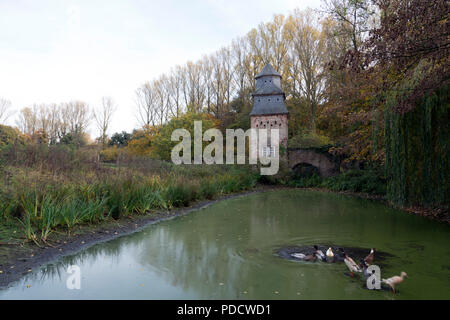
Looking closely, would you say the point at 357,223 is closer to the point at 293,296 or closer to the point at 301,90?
the point at 293,296

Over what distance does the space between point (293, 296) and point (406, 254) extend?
2639 mm

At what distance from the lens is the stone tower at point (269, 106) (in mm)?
23875

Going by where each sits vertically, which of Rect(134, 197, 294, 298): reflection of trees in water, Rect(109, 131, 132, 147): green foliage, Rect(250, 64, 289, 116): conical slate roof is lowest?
Rect(134, 197, 294, 298): reflection of trees in water

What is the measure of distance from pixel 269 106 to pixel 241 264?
68.4 ft

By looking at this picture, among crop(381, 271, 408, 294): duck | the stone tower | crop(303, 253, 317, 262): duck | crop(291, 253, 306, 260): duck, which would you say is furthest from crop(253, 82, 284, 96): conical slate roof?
crop(381, 271, 408, 294): duck

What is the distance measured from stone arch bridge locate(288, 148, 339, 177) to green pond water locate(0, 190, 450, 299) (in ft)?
43.3

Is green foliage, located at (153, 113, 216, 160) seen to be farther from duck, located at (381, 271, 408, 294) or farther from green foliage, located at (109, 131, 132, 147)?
duck, located at (381, 271, 408, 294)

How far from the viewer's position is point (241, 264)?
452cm

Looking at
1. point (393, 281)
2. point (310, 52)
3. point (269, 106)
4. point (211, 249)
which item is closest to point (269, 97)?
point (269, 106)

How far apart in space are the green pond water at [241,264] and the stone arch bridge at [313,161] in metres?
13.2

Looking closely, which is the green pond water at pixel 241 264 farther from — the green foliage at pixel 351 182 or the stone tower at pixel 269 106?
the stone tower at pixel 269 106

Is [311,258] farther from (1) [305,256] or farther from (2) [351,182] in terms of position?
(2) [351,182]

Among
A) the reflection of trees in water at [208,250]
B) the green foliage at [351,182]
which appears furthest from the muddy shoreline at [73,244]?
the green foliage at [351,182]

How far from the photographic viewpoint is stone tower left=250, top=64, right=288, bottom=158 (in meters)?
23.9
